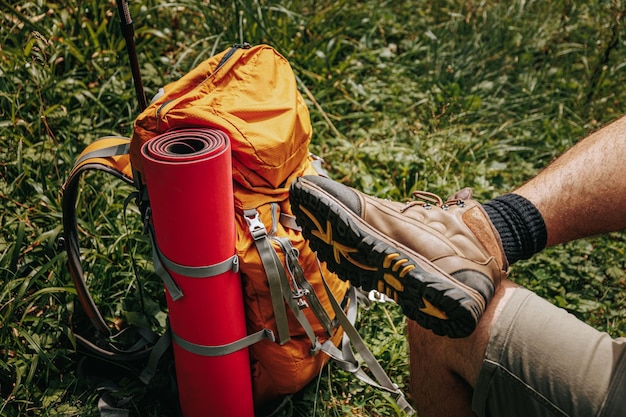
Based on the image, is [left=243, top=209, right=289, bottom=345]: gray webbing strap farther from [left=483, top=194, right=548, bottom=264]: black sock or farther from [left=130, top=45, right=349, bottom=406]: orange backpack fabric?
[left=483, top=194, right=548, bottom=264]: black sock

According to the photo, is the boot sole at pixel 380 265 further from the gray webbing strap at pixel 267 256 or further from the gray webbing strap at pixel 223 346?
the gray webbing strap at pixel 223 346

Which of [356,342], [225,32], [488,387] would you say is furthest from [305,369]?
[225,32]

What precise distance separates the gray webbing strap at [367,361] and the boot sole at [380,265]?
28 cm

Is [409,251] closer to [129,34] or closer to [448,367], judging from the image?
[448,367]

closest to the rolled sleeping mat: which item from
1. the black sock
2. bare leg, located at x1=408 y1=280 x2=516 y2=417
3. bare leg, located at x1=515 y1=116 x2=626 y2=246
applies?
bare leg, located at x1=408 y1=280 x2=516 y2=417

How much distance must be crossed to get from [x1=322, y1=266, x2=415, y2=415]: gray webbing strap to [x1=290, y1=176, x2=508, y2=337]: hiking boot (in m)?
0.29

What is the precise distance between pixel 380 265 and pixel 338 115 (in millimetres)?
2042

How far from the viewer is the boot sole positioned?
1.56 m

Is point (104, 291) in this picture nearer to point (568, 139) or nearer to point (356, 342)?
point (356, 342)

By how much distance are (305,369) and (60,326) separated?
1.01m

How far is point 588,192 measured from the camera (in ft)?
6.54

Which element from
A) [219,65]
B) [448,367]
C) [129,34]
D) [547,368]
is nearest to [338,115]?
[219,65]

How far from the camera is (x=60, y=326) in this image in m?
2.20

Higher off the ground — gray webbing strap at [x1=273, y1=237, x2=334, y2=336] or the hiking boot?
the hiking boot
